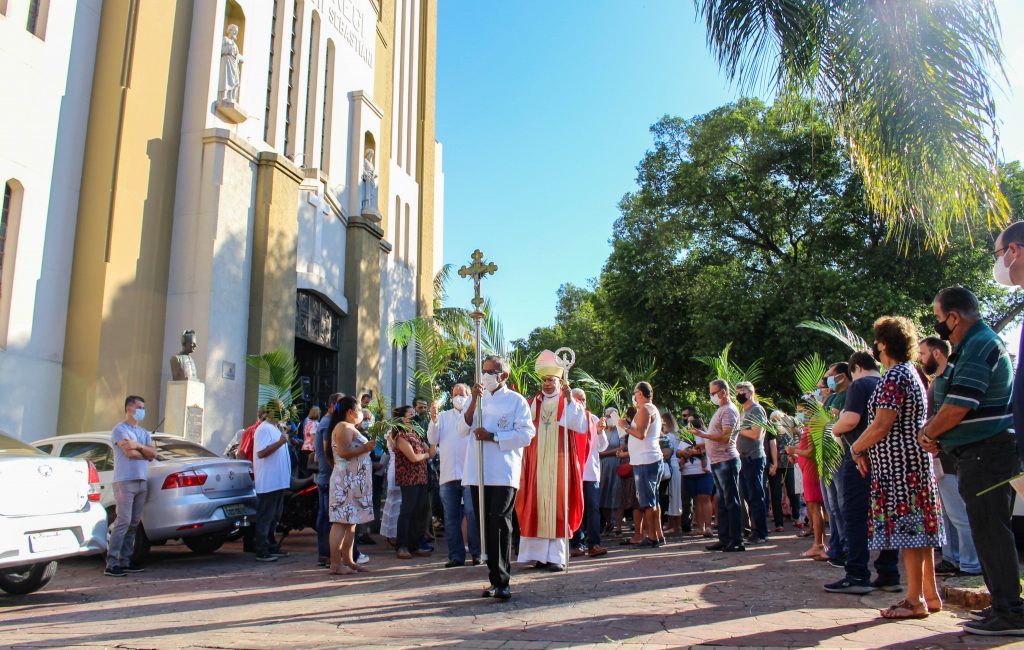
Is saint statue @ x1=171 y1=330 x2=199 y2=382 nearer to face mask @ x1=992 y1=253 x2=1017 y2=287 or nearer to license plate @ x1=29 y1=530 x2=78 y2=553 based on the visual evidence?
license plate @ x1=29 y1=530 x2=78 y2=553

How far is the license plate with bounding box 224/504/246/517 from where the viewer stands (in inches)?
369

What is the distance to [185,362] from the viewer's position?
14.8m

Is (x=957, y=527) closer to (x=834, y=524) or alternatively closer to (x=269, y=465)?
(x=834, y=524)

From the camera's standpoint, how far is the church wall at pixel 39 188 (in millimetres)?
13445

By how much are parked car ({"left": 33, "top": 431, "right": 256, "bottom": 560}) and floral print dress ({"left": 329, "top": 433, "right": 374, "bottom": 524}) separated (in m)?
1.75

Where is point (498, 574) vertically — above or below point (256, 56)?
below

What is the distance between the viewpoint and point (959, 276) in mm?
21516

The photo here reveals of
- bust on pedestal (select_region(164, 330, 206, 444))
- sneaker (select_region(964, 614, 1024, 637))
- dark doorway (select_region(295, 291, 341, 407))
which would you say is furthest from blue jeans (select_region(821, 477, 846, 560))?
dark doorway (select_region(295, 291, 341, 407))

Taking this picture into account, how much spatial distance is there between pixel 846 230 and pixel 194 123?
17776mm

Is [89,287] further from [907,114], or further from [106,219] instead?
[907,114]

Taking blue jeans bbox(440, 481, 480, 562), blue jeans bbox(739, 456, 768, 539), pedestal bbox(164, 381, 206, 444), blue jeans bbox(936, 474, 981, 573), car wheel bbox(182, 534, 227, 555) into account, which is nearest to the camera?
blue jeans bbox(936, 474, 981, 573)

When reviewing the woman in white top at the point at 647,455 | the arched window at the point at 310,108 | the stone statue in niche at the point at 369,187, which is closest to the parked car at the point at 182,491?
the woman in white top at the point at 647,455

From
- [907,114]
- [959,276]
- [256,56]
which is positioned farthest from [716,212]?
[907,114]

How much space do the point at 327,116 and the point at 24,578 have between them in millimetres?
16325
